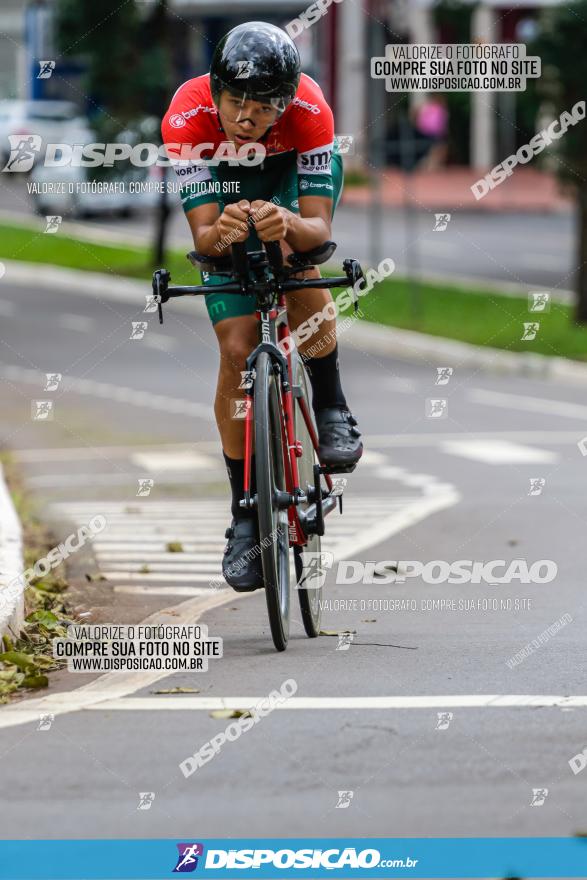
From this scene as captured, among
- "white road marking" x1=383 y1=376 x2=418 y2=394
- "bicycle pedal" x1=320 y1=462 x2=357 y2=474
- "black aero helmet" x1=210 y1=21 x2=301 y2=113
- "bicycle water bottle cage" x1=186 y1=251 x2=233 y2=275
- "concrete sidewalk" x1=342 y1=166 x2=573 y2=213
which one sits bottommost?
"concrete sidewalk" x1=342 y1=166 x2=573 y2=213

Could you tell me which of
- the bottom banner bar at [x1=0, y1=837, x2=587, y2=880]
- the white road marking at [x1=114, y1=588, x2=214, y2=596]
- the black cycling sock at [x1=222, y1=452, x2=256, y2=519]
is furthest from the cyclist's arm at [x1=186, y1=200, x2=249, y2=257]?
the bottom banner bar at [x1=0, y1=837, x2=587, y2=880]

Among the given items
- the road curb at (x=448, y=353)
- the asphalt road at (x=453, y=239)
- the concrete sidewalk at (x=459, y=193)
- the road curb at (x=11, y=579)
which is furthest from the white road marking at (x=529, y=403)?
the concrete sidewalk at (x=459, y=193)

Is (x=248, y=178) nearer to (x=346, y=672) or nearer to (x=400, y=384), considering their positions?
(x=346, y=672)

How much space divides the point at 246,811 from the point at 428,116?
43432 millimetres

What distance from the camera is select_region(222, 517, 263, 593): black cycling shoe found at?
268 inches

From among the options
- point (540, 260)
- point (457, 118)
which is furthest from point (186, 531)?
point (457, 118)

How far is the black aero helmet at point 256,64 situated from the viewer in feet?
20.9

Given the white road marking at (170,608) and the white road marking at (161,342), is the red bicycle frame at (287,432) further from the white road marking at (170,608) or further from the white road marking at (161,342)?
the white road marking at (161,342)

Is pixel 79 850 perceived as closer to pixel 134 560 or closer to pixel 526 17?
pixel 134 560

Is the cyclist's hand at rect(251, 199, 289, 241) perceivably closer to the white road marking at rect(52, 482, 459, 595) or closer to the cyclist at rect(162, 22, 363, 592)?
the cyclist at rect(162, 22, 363, 592)

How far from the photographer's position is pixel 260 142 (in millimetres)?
6723

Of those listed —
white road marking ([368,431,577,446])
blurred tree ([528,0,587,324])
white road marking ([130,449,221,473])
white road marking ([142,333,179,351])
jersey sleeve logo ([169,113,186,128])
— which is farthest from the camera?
white road marking ([142,333,179,351])

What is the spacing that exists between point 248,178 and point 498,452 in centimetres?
823

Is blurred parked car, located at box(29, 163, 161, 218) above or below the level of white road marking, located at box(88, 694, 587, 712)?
below
